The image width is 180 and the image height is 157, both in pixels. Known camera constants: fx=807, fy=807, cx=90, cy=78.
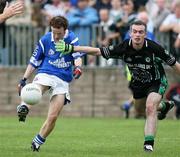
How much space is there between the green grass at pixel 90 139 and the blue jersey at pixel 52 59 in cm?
129

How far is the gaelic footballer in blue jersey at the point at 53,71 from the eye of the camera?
13133mm

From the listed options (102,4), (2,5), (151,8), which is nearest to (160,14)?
(151,8)

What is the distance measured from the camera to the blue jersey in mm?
13500

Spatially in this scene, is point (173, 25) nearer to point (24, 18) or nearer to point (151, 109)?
point (24, 18)

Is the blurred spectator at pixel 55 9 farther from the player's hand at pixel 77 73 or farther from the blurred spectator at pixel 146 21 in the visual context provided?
the player's hand at pixel 77 73

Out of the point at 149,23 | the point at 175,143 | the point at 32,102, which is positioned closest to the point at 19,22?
the point at 149,23

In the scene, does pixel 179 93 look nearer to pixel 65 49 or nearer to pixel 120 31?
pixel 120 31

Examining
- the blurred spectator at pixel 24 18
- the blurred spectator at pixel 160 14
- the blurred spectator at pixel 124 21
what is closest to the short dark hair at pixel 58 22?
the blurred spectator at pixel 124 21

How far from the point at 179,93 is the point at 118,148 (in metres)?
10.3

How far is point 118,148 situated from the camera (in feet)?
45.4

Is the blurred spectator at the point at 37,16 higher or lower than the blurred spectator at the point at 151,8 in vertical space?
lower

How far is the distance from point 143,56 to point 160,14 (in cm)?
1108

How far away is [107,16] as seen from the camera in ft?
80.7

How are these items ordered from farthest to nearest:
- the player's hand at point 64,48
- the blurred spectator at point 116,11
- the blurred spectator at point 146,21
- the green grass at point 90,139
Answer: the blurred spectator at point 116,11 → the blurred spectator at point 146,21 → the green grass at point 90,139 → the player's hand at point 64,48
